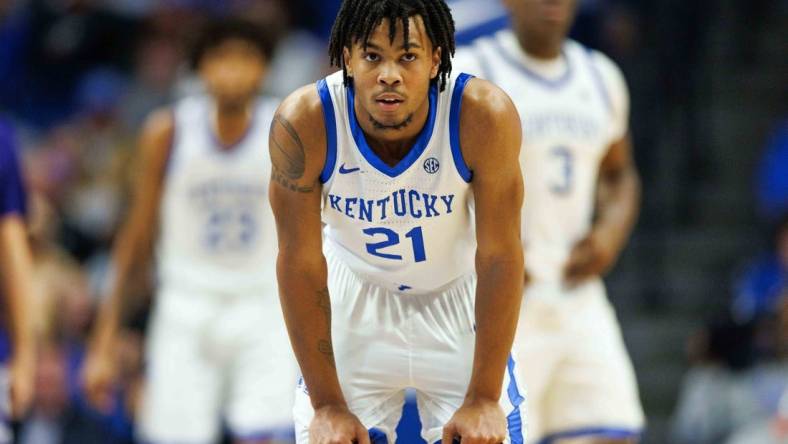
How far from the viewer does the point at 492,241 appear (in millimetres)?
4438

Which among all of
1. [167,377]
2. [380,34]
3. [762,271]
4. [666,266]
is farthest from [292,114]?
[666,266]

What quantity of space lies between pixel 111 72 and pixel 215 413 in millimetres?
5235

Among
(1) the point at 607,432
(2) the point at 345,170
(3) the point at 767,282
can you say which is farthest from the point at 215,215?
(3) the point at 767,282

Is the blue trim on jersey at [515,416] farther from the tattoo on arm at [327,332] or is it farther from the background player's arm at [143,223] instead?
the background player's arm at [143,223]

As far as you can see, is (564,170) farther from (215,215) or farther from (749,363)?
(749,363)

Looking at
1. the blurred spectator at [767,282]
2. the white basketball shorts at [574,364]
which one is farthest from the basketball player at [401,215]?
the blurred spectator at [767,282]

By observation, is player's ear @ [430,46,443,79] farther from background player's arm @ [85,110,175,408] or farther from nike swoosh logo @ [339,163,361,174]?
background player's arm @ [85,110,175,408]

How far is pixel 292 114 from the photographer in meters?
4.45

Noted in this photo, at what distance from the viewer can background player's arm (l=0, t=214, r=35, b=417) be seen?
18.7 feet

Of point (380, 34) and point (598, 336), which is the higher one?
point (380, 34)

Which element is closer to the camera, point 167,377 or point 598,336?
point 598,336

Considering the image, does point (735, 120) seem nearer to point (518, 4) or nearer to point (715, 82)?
point (715, 82)

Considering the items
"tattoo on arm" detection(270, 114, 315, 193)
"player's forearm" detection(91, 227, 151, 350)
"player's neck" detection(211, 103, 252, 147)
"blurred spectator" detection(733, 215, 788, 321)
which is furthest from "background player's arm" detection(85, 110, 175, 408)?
"blurred spectator" detection(733, 215, 788, 321)

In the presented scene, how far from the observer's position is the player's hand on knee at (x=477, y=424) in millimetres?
4355
